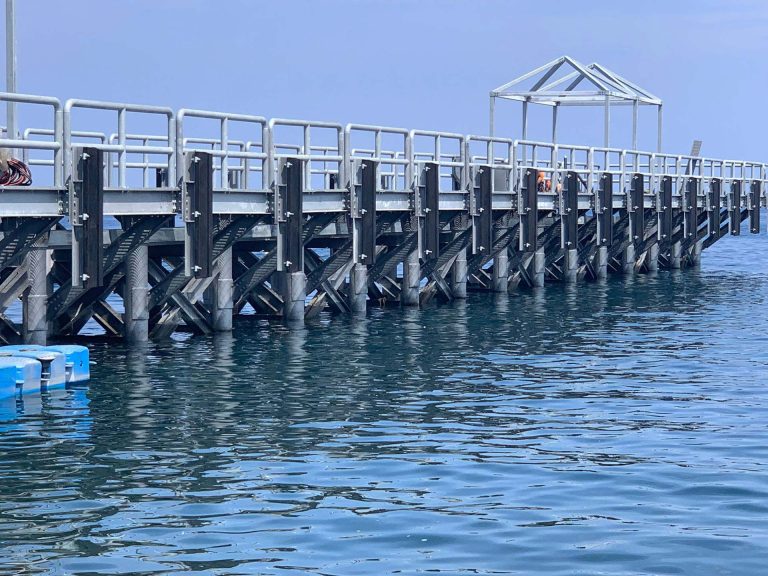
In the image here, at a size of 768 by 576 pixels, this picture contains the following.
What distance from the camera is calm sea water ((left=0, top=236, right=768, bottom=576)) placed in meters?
8.70

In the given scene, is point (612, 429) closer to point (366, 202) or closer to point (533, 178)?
point (366, 202)

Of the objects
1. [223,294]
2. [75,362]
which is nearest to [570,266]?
[223,294]

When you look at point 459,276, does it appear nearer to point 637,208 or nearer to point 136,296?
point 637,208

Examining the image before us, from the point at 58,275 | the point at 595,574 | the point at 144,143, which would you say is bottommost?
the point at 595,574

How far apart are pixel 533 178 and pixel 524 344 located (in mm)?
8950

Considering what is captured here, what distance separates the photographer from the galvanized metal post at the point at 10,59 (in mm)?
16578

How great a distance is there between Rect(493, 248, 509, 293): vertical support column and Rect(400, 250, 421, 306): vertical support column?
13.7ft

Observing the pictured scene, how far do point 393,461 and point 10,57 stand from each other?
8142mm

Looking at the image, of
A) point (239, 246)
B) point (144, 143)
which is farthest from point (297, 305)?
point (144, 143)

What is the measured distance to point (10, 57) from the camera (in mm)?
17188

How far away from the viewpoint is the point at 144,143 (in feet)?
79.6

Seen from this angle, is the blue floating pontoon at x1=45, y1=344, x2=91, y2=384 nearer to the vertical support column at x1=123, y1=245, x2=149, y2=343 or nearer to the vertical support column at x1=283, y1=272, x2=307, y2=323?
the vertical support column at x1=123, y1=245, x2=149, y2=343

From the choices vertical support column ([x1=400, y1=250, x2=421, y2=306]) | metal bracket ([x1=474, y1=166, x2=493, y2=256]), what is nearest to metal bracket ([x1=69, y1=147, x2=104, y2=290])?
vertical support column ([x1=400, y1=250, x2=421, y2=306])

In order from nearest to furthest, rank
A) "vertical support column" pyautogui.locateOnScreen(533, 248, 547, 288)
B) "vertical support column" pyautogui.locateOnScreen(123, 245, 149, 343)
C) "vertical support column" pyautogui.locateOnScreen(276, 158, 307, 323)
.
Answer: "vertical support column" pyautogui.locateOnScreen(123, 245, 149, 343) < "vertical support column" pyautogui.locateOnScreen(276, 158, 307, 323) < "vertical support column" pyautogui.locateOnScreen(533, 248, 547, 288)
